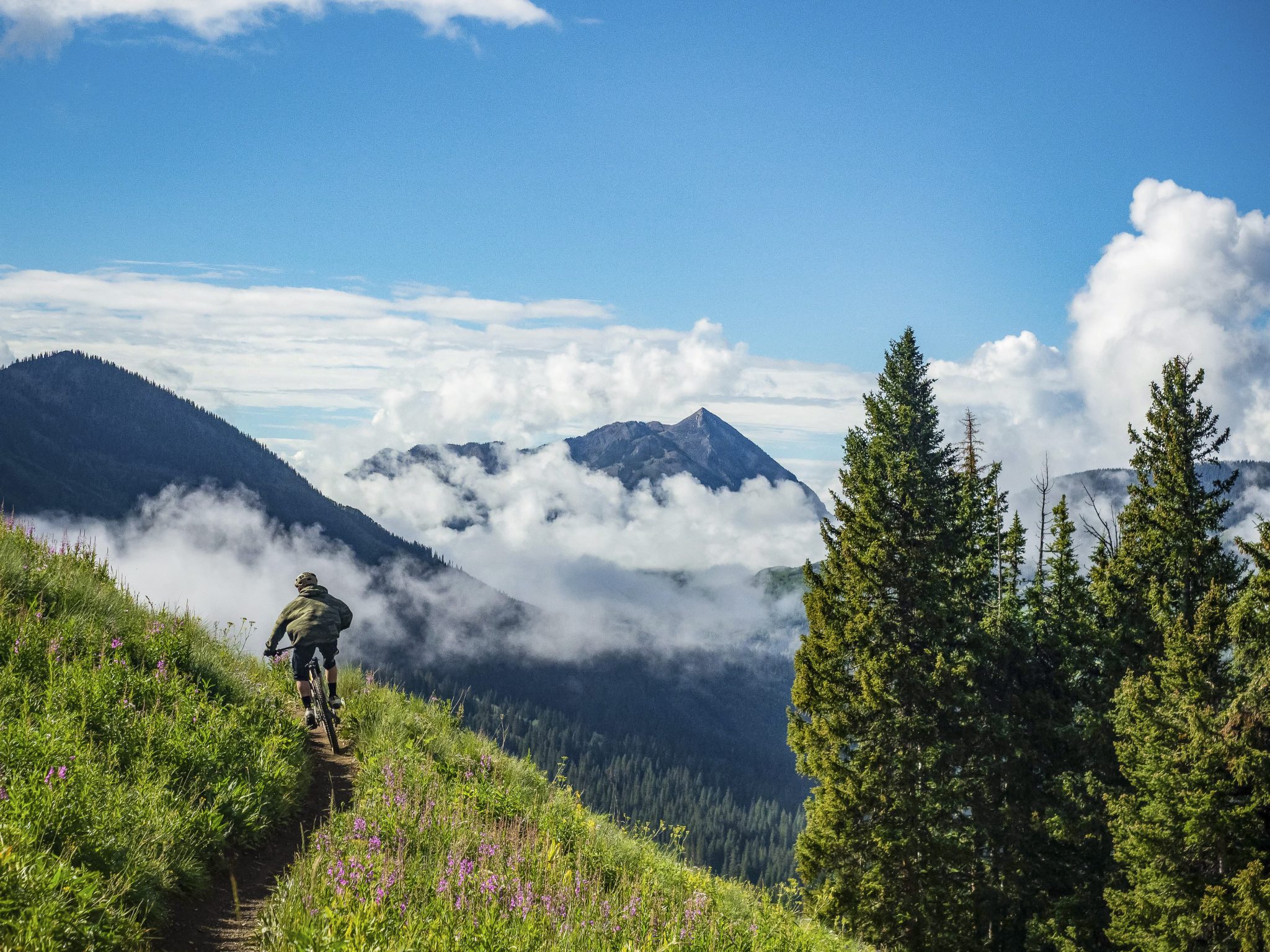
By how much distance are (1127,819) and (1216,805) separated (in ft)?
6.84

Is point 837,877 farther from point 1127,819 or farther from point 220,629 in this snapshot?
point 220,629

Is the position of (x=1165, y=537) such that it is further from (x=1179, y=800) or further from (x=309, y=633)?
(x=309, y=633)

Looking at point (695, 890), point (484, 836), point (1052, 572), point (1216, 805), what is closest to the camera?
point (484, 836)

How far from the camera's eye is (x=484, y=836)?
6.96m

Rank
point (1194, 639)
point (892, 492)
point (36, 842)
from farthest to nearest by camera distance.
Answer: point (892, 492), point (1194, 639), point (36, 842)

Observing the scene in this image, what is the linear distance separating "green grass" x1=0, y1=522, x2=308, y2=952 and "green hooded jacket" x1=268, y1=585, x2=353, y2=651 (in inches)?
29.7

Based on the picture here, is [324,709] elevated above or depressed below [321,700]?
below

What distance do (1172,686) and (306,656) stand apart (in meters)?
17.6

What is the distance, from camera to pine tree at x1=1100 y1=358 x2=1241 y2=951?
16.0 m

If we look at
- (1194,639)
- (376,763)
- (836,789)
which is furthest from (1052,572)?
(376,763)

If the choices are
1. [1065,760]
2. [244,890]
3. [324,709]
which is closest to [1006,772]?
[1065,760]

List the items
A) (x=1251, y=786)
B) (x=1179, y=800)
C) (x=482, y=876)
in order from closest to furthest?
(x=482, y=876) < (x=1251, y=786) < (x=1179, y=800)

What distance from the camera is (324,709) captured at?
9.93 m

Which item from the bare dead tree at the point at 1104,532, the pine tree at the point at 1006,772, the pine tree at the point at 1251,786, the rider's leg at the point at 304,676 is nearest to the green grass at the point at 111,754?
the rider's leg at the point at 304,676
